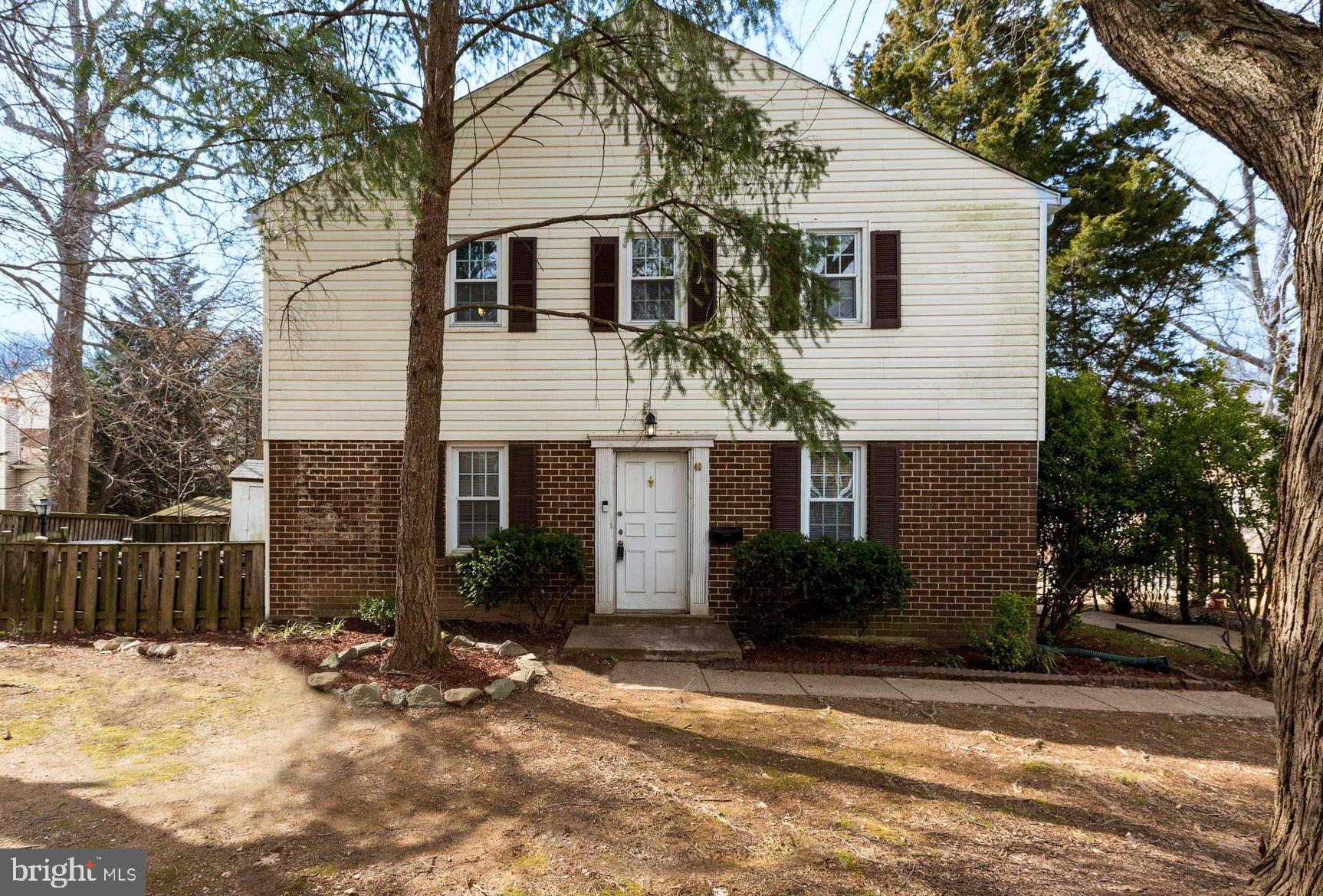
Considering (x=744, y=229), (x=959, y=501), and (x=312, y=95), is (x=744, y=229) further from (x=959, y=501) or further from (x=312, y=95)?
(x=959, y=501)

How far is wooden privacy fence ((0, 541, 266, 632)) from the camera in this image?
7082 millimetres

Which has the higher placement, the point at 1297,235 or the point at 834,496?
A: the point at 1297,235

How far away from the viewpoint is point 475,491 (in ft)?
27.3

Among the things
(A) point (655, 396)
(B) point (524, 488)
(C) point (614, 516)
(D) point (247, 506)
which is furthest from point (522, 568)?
(D) point (247, 506)

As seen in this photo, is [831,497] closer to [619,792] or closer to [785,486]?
[785,486]

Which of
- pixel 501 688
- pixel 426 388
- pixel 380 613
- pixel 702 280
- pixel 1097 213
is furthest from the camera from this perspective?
pixel 1097 213

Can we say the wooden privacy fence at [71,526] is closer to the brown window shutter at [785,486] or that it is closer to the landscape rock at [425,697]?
the landscape rock at [425,697]

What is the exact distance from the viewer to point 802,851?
318 cm

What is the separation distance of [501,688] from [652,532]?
3274 mm

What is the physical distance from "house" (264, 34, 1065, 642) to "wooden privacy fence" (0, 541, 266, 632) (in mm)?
938

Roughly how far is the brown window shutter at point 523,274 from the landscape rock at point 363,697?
4.58 m

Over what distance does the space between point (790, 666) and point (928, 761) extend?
2.45 meters

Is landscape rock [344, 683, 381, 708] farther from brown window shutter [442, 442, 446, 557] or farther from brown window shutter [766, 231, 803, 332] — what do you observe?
brown window shutter [766, 231, 803, 332]

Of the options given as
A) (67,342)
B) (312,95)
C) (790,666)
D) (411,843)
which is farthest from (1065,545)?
(67,342)
